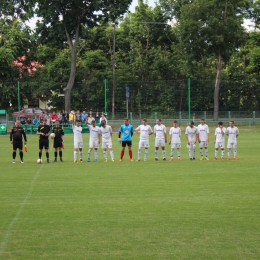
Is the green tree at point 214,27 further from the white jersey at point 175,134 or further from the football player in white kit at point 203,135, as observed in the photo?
the white jersey at point 175,134

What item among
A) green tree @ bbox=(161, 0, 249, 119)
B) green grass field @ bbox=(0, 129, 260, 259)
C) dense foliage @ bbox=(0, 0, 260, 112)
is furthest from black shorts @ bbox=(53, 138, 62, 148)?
green tree @ bbox=(161, 0, 249, 119)

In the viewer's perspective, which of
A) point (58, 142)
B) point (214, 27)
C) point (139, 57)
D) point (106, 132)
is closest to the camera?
point (58, 142)

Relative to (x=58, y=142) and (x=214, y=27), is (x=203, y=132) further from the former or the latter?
(x=214, y=27)

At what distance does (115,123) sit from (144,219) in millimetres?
40267

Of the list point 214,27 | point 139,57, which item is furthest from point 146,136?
point 139,57

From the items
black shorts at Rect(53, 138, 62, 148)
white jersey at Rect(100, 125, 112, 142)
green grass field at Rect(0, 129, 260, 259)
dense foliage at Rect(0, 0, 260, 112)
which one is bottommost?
green grass field at Rect(0, 129, 260, 259)

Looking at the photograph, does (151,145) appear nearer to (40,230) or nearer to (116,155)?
(116,155)

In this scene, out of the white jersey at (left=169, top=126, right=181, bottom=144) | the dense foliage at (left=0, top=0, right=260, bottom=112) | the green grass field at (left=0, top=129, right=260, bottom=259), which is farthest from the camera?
the dense foliage at (left=0, top=0, right=260, bottom=112)

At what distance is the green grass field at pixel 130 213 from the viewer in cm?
892

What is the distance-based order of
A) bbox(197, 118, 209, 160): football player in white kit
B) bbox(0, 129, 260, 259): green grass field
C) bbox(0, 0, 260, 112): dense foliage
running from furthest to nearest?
bbox(0, 0, 260, 112): dense foliage
bbox(197, 118, 209, 160): football player in white kit
bbox(0, 129, 260, 259): green grass field

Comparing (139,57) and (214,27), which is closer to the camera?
(214,27)

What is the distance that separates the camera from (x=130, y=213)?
11.9 m

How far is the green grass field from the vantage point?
8.92m

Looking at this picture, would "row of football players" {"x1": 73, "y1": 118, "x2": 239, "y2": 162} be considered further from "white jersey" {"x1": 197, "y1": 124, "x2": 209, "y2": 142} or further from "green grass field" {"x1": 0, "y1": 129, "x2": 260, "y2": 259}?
"green grass field" {"x1": 0, "y1": 129, "x2": 260, "y2": 259}
